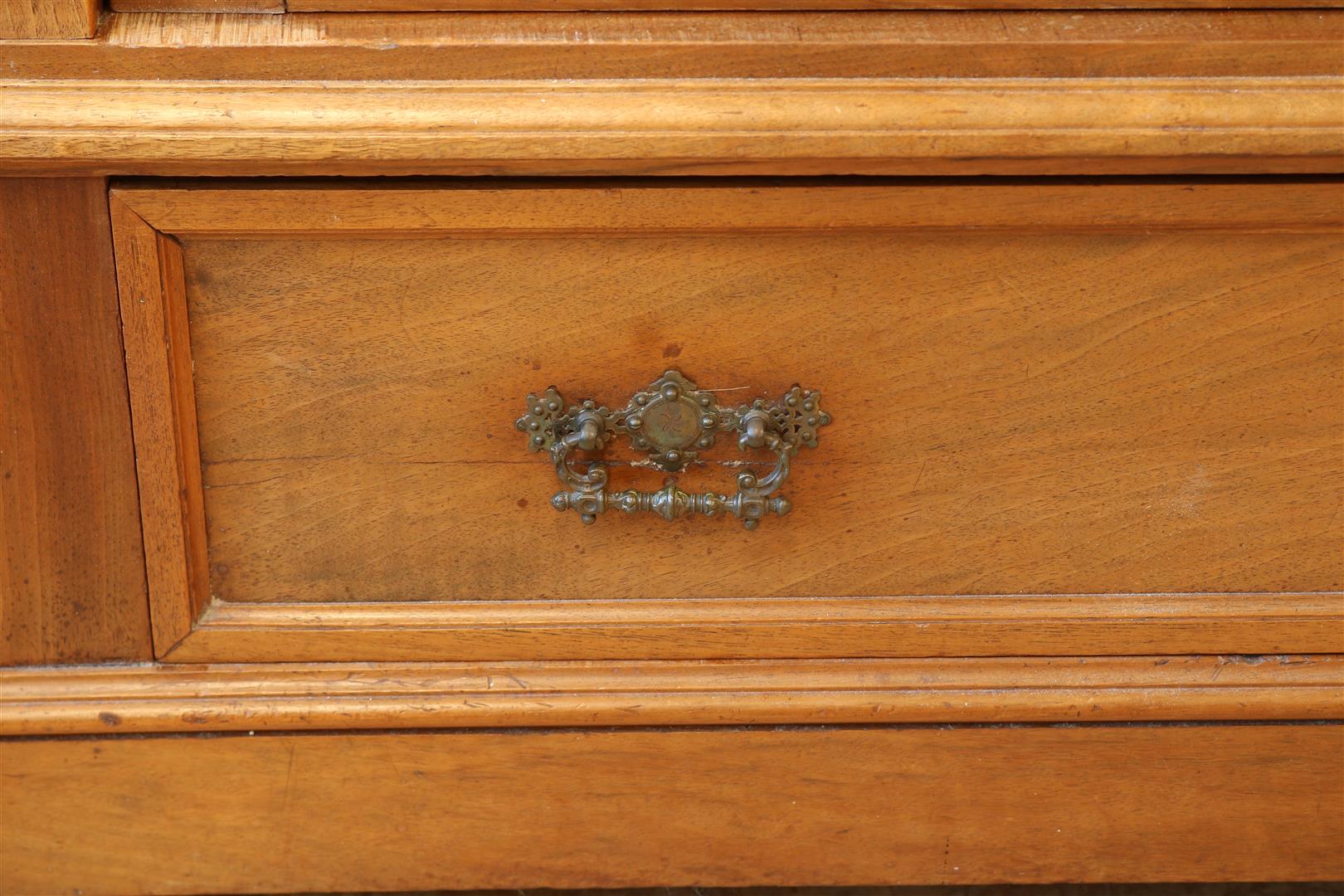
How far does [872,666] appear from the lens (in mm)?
573

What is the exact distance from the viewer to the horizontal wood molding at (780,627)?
0.56 metres

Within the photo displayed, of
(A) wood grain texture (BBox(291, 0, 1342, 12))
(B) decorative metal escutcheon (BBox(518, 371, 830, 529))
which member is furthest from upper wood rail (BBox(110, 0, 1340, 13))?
(B) decorative metal escutcheon (BBox(518, 371, 830, 529))

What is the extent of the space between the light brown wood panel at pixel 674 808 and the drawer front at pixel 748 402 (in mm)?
50

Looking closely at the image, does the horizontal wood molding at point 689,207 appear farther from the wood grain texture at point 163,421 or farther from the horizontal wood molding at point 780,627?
the horizontal wood molding at point 780,627

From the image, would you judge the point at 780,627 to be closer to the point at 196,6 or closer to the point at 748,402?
the point at 748,402

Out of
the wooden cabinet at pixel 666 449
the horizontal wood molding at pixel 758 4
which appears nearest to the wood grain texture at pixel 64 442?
the wooden cabinet at pixel 666 449

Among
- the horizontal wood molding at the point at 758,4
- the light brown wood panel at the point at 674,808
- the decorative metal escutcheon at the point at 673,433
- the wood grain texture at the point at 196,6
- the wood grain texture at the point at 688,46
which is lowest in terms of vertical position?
the light brown wood panel at the point at 674,808

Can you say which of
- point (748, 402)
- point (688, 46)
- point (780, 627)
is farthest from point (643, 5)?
point (780, 627)

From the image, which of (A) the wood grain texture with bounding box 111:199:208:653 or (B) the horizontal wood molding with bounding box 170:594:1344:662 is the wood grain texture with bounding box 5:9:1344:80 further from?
(B) the horizontal wood molding with bounding box 170:594:1344:662

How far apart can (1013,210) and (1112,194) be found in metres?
Answer: 0.04

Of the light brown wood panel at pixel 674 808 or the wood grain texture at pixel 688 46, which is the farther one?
the light brown wood panel at pixel 674 808

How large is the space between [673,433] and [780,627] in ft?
0.37

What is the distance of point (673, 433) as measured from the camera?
522mm

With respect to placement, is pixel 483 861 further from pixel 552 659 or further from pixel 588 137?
pixel 588 137
